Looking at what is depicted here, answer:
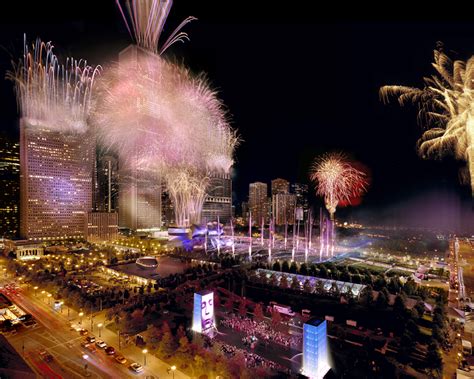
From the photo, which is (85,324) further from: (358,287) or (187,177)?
(187,177)

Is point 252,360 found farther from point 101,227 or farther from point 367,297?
point 101,227

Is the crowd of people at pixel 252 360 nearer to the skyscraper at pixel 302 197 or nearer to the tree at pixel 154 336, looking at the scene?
the tree at pixel 154 336

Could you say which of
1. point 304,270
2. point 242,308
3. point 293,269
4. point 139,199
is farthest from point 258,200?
point 242,308

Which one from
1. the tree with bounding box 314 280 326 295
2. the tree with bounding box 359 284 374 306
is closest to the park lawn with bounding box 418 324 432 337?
the tree with bounding box 359 284 374 306

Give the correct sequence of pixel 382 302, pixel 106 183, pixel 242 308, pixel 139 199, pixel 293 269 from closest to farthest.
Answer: pixel 242 308, pixel 382 302, pixel 293 269, pixel 139 199, pixel 106 183

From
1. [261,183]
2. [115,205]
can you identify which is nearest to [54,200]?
[115,205]

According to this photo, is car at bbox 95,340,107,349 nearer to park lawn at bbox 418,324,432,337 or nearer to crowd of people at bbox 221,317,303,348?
crowd of people at bbox 221,317,303,348

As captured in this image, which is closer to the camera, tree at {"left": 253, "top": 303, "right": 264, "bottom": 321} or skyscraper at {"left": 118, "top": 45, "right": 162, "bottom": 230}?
tree at {"left": 253, "top": 303, "right": 264, "bottom": 321}

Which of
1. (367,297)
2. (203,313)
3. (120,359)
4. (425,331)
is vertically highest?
(203,313)
